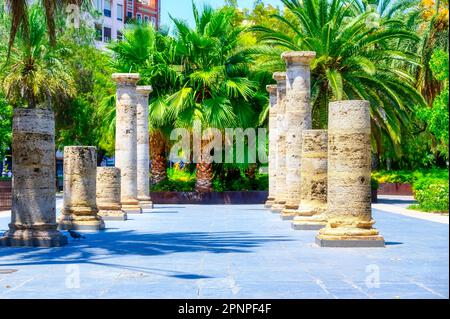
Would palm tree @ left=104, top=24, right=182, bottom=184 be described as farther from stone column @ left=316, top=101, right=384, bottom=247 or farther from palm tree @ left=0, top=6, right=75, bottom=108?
stone column @ left=316, top=101, right=384, bottom=247

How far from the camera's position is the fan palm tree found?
31.3 meters

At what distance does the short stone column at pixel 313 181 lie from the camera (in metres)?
19.5

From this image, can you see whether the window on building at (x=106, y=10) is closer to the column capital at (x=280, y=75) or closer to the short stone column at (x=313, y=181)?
the column capital at (x=280, y=75)

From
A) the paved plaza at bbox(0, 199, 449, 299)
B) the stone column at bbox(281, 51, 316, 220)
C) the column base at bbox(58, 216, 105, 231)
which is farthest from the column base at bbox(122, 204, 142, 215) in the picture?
the paved plaza at bbox(0, 199, 449, 299)

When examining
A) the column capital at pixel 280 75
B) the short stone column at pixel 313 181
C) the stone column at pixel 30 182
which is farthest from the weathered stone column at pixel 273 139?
the stone column at pixel 30 182

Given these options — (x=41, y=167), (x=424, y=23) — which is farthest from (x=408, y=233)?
(x=424, y=23)

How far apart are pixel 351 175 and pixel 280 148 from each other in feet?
42.3

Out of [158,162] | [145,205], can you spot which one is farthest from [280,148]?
[158,162]

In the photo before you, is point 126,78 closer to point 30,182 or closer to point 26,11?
point 26,11

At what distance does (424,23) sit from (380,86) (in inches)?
323

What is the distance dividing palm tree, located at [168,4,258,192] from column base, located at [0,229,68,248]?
19630mm

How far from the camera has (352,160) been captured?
50.4 ft

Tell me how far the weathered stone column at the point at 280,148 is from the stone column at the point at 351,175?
12239mm

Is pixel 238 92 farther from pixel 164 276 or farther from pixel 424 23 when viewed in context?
pixel 164 276
